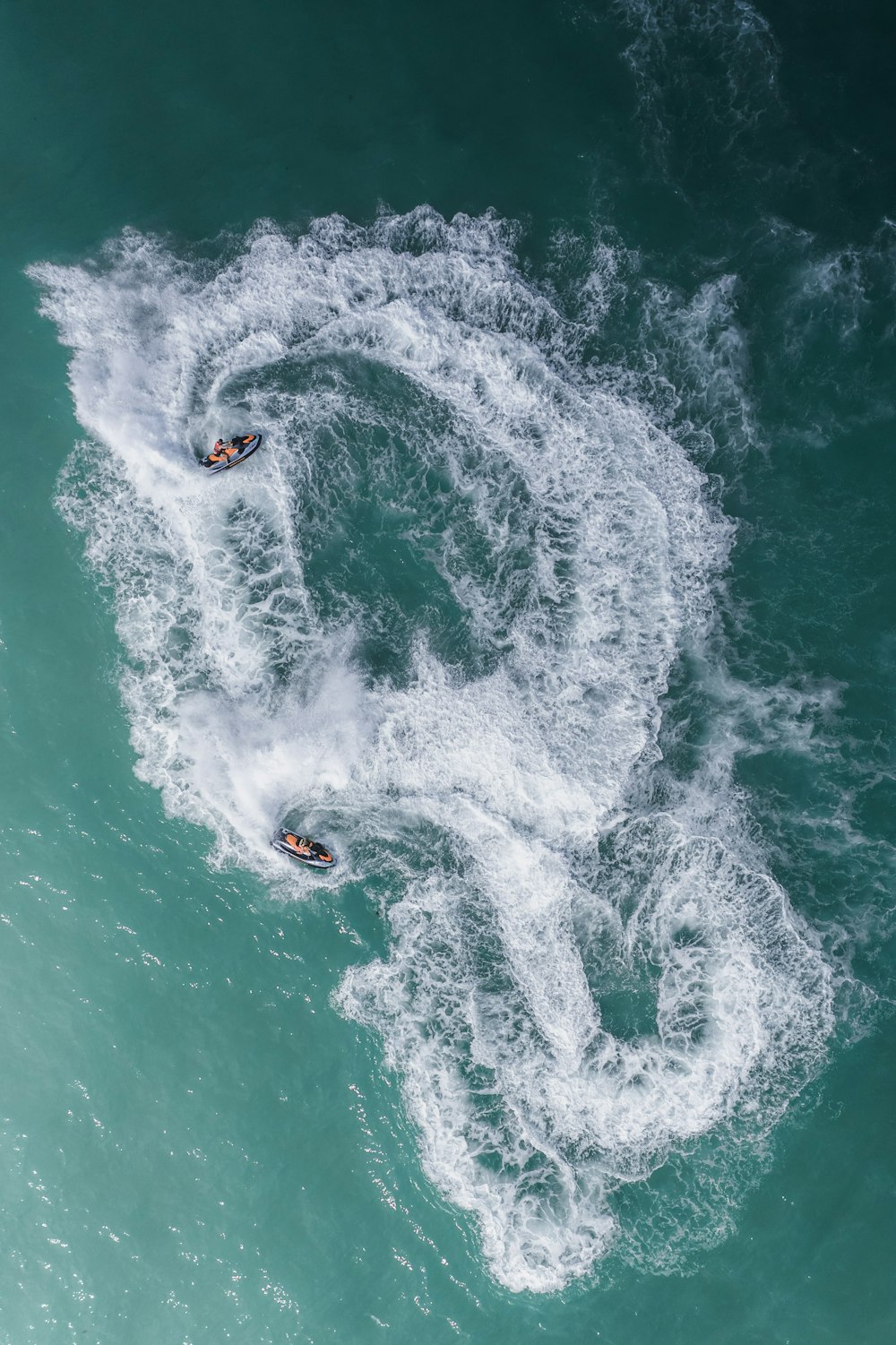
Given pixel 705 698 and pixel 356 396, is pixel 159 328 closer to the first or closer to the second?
pixel 356 396

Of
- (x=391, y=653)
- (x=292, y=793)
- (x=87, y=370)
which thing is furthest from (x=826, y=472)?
(x=87, y=370)

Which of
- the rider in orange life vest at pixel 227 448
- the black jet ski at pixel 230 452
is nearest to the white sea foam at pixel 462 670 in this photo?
the black jet ski at pixel 230 452

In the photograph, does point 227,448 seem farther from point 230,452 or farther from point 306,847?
point 306,847

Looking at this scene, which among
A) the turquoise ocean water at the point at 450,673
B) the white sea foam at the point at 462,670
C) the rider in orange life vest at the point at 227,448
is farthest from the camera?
the rider in orange life vest at the point at 227,448

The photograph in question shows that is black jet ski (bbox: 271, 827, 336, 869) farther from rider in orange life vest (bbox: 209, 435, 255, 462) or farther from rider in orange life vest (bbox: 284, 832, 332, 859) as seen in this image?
rider in orange life vest (bbox: 209, 435, 255, 462)

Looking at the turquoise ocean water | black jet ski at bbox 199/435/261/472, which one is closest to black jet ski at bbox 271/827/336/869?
the turquoise ocean water

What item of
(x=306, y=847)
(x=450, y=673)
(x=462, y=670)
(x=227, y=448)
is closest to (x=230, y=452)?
(x=227, y=448)

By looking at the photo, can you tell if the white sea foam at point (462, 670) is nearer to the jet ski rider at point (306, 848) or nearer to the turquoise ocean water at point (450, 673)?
the turquoise ocean water at point (450, 673)
